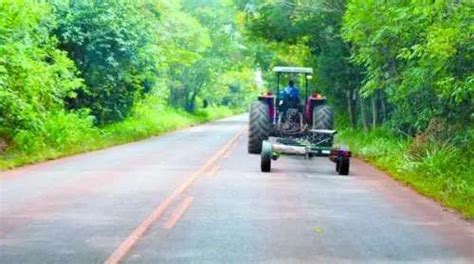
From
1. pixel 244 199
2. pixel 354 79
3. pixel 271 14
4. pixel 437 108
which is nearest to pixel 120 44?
pixel 271 14

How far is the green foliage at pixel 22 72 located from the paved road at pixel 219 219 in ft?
13.1

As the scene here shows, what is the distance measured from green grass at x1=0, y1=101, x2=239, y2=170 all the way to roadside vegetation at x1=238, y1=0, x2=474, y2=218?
8.54 m

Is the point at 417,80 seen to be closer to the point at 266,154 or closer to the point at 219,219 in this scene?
the point at 266,154

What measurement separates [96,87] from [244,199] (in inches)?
846

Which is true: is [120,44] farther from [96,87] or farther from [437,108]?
[437,108]

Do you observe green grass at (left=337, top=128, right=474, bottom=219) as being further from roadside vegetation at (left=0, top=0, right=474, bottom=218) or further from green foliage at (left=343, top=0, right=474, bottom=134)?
green foliage at (left=343, top=0, right=474, bottom=134)

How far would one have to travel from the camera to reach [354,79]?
3083 cm

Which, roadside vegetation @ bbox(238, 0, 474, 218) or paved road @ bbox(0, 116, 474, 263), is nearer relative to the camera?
paved road @ bbox(0, 116, 474, 263)

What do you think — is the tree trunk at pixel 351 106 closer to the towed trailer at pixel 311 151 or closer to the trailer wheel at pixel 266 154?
the towed trailer at pixel 311 151

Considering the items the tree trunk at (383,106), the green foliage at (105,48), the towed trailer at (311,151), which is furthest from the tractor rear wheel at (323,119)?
the green foliage at (105,48)

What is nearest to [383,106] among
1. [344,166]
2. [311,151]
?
[344,166]

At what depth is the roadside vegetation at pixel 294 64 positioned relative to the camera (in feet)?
46.9

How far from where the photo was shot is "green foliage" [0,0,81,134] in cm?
Answer: 1975

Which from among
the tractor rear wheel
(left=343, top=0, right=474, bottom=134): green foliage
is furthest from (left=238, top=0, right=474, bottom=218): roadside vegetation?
the tractor rear wheel
